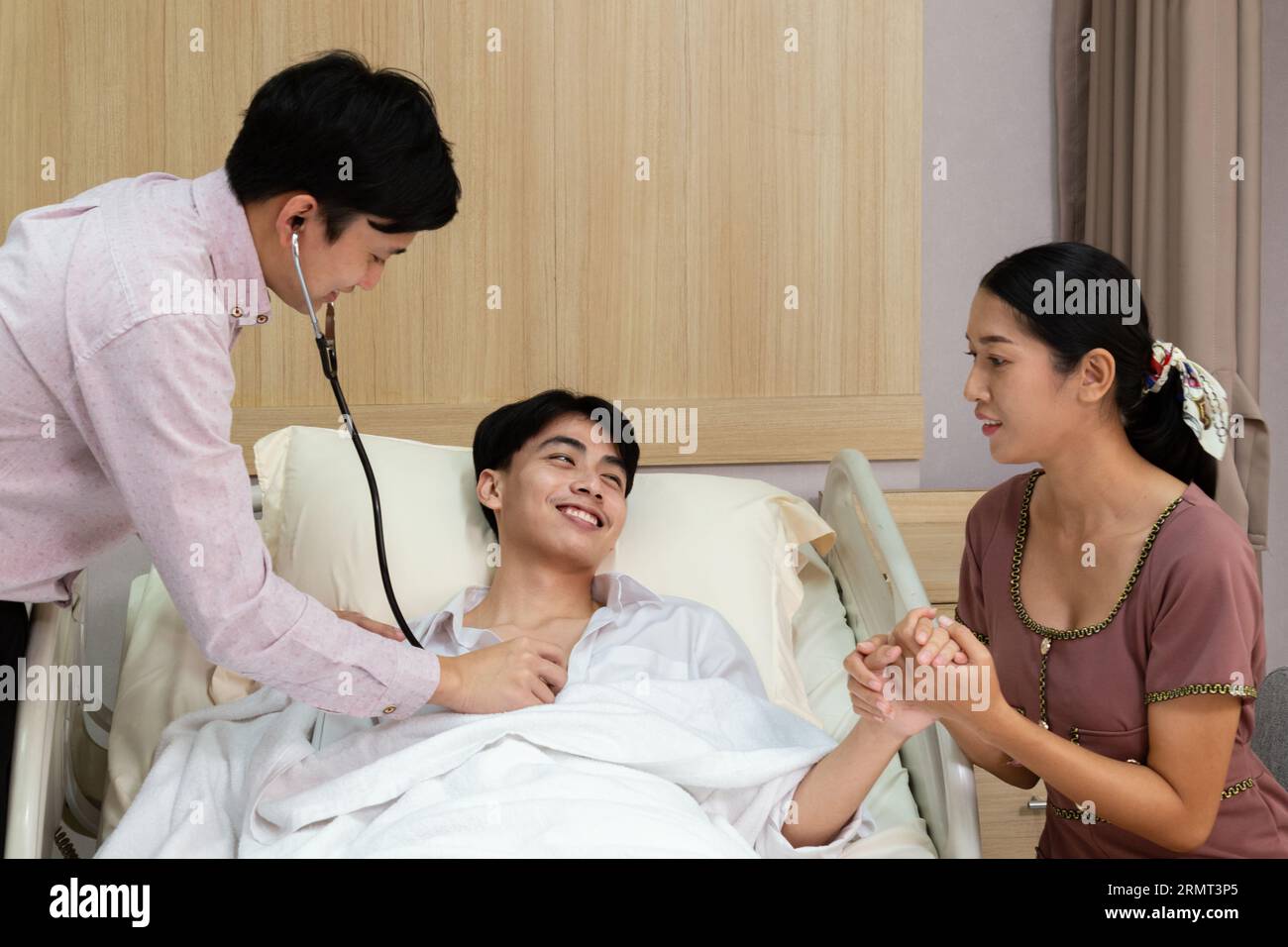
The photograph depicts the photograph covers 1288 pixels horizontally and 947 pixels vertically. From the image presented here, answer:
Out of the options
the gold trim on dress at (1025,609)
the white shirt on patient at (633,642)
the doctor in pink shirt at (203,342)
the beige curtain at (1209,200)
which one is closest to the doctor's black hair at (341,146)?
the doctor in pink shirt at (203,342)

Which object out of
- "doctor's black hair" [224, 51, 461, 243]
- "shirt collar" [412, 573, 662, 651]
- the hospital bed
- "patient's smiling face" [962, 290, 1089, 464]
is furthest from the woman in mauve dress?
"doctor's black hair" [224, 51, 461, 243]

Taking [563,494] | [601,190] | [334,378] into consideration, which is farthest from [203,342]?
[601,190]

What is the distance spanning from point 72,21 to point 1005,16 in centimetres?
187

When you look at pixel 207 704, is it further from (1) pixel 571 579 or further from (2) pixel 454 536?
(1) pixel 571 579

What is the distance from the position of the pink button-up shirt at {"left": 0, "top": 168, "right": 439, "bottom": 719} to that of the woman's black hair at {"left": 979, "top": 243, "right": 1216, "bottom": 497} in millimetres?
808

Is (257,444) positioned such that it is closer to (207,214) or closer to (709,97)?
(207,214)

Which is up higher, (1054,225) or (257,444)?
A: (1054,225)

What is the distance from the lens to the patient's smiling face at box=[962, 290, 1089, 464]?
1.37 metres

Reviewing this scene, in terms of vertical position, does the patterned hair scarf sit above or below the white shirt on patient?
above

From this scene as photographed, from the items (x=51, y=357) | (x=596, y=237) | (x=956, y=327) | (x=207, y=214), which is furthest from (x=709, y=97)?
(x=51, y=357)

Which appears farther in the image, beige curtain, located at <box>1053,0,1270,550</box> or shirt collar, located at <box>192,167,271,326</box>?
beige curtain, located at <box>1053,0,1270,550</box>

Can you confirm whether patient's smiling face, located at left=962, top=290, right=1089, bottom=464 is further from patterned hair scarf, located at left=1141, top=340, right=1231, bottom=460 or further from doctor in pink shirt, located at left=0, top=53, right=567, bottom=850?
doctor in pink shirt, located at left=0, top=53, right=567, bottom=850

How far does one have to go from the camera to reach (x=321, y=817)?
129 centimetres
